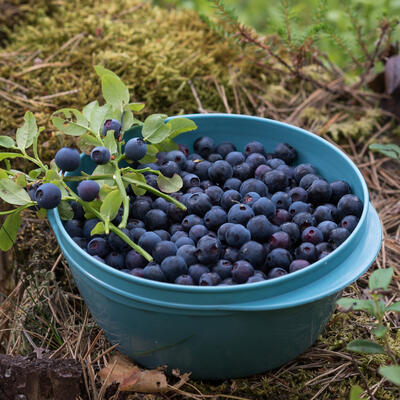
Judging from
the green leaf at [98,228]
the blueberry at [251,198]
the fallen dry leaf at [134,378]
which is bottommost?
the fallen dry leaf at [134,378]

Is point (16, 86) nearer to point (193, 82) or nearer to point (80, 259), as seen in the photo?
point (193, 82)

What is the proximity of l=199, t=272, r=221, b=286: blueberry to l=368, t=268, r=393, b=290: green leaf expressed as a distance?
39 cm

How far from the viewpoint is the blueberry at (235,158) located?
5.99ft

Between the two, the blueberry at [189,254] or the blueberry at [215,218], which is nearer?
the blueberry at [189,254]

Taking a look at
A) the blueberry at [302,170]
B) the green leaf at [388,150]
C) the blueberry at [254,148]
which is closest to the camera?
the blueberry at [302,170]

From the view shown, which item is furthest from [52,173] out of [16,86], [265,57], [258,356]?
[265,57]

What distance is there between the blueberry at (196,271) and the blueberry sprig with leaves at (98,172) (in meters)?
0.12

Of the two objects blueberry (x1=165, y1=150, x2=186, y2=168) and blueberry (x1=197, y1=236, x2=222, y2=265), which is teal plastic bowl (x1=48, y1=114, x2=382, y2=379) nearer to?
blueberry (x1=197, y1=236, x2=222, y2=265)

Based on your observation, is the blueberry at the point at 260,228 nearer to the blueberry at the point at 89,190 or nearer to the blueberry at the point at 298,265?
the blueberry at the point at 298,265

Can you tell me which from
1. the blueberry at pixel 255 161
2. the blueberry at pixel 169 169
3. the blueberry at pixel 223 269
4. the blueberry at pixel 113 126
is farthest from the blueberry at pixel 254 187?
the blueberry at pixel 113 126

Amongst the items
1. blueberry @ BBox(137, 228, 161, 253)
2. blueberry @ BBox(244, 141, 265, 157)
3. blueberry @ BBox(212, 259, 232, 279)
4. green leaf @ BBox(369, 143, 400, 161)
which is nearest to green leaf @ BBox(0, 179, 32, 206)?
blueberry @ BBox(137, 228, 161, 253)

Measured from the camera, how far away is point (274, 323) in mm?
1314

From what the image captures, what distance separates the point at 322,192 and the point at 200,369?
0.66 metres

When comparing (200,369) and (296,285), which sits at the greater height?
(296,285)
